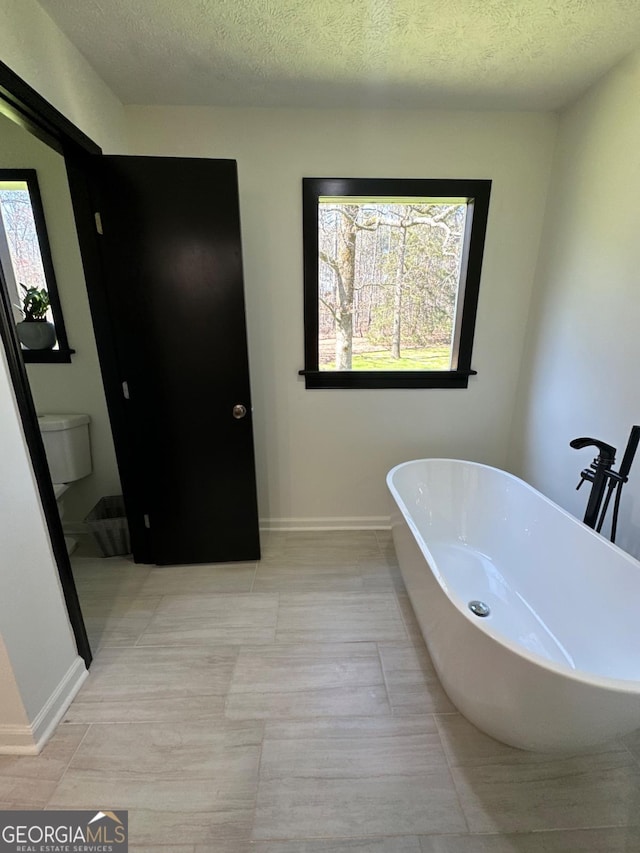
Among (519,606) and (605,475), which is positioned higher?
(605,475)

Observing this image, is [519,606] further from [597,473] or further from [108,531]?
[108,531]

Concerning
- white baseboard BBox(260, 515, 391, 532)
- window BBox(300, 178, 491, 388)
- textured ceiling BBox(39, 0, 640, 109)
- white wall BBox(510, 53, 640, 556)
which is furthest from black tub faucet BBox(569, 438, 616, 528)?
textured ceiling BBox(39, 0, 640, 109)

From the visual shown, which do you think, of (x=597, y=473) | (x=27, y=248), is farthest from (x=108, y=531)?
(x=597, y=473)

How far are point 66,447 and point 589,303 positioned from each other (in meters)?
3.01

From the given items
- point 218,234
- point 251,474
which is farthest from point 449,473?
point 218,234

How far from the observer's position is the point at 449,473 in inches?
87.0

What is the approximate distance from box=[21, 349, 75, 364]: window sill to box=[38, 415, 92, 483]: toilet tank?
1.12 feet

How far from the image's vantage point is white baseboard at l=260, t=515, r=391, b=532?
2.52 meters

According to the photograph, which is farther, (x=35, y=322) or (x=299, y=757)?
(x=35, y=322)

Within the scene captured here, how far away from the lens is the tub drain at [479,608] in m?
1.68

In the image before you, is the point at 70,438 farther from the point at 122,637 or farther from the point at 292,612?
the point at 292,612

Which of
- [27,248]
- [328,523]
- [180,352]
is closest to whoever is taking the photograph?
[180,352]

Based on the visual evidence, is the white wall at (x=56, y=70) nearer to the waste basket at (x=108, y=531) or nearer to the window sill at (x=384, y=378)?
the window sill at (x=384, y=378)

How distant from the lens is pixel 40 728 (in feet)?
4.02
